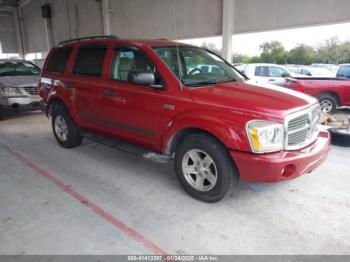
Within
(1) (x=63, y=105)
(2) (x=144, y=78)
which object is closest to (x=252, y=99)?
(2) (x=144, y=78)

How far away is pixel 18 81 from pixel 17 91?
35 cm

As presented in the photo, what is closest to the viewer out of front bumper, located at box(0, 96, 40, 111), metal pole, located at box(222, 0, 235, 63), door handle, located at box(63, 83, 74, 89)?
door handle, located at box(63, 83, 74, 89)

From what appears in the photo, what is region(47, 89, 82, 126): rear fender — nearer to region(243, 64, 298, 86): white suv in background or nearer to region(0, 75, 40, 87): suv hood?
region(0, 75, 40, 87): suv hood

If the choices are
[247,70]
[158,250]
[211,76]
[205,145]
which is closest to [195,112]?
[205,145]

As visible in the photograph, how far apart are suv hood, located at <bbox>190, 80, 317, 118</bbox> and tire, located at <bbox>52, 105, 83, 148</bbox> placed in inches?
104

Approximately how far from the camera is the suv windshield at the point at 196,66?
359 cm

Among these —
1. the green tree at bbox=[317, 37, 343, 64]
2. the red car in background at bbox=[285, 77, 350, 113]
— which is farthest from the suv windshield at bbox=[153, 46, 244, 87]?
the green tree at bbox=[317, 37, 343, 64]

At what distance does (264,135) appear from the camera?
9.02ft

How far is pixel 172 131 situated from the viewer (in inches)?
132

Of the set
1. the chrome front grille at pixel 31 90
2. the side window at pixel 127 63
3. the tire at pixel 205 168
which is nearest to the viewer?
the tire at pixel 205 168

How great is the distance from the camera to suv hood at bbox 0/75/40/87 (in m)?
7.50

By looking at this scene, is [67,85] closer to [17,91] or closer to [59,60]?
[59,60]

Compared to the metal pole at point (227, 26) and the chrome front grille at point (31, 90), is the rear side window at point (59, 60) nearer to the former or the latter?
the chrome front grille at point (31, 90)

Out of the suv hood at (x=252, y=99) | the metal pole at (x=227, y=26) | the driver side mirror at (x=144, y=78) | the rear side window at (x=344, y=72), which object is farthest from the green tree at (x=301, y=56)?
the driver side mirror at (x=144, y=78)
